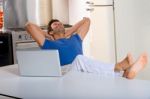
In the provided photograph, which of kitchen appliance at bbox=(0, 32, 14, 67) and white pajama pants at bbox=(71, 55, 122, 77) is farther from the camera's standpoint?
kitchen appliance at bbox=(0, 32, 14, 67)

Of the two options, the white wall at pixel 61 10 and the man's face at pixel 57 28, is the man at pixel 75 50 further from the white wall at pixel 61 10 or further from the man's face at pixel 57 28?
the white wall at pixel 61 10

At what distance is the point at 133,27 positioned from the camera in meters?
4.00

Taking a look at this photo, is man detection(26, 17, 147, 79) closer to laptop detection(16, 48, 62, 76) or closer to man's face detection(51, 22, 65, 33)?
man's face detection(51, 22, 65, 33)

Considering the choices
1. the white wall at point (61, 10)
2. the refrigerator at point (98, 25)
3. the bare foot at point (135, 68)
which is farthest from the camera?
the refrigerator at point (98, 25)

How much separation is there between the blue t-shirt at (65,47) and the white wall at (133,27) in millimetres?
1675

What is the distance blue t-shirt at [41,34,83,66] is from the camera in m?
2.35

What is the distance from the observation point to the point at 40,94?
1302 millimetres

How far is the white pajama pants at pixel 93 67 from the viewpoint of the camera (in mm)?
1703

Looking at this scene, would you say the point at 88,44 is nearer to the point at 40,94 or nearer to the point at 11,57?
the point at 11,57

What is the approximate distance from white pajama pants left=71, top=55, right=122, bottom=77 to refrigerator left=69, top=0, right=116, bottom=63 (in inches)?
96.5

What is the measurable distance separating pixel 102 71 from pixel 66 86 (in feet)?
1.19

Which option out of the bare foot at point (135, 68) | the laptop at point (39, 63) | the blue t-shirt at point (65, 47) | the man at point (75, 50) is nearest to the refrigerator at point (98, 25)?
the man at point (75, 50)

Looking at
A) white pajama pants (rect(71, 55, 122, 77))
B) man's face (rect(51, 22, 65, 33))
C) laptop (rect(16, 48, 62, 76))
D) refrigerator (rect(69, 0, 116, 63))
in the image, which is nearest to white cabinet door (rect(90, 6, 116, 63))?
refrigerator (rect(69, 0, 116, 63))

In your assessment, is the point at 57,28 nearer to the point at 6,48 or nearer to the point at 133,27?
the point at 6,48
